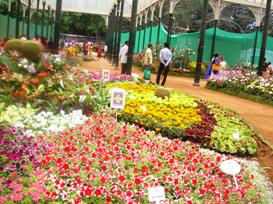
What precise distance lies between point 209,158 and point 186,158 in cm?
24

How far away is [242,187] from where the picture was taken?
175 inches

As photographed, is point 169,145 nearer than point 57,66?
Yes

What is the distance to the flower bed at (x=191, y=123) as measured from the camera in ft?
24.4

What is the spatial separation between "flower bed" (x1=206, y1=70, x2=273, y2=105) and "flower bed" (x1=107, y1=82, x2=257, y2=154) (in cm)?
653

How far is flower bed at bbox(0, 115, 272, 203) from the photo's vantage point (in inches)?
143

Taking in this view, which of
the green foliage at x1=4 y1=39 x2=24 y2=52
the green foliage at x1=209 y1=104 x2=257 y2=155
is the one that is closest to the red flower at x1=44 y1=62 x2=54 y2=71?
the green foliage at x1=4 y1=39 x2=24 y2=52

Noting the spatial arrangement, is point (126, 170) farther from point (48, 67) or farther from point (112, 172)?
point (48, 67)

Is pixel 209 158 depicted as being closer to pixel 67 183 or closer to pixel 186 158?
pixel 186 158

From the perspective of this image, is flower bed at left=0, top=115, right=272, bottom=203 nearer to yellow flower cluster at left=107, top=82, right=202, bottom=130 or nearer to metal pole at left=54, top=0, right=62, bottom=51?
yellow flower cluster at left=107, top=82, right=202, bottom=130

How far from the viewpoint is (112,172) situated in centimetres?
421

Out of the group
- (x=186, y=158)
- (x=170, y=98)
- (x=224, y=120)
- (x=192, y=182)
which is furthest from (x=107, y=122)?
(x=170, y=98)

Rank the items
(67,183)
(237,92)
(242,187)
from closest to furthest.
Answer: (67,183) → (242,187) → (237,92)

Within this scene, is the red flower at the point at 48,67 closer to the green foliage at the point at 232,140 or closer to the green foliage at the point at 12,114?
the green foliage at the point at 12,114

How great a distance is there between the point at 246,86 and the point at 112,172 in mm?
13186
